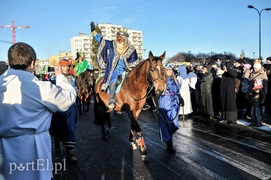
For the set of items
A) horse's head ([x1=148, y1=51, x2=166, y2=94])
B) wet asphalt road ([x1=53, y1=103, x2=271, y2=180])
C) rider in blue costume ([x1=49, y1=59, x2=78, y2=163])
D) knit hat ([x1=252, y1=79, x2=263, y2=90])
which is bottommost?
wet asphalt road ([x1=53, y1=103, x2=271, y2=180])

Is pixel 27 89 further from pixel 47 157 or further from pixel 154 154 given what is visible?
pixel 154 154

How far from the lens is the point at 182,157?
5.45m

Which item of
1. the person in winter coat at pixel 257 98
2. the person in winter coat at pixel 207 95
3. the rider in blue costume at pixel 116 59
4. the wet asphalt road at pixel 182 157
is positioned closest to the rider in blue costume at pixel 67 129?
the wet asphalt road at pixel 182 157

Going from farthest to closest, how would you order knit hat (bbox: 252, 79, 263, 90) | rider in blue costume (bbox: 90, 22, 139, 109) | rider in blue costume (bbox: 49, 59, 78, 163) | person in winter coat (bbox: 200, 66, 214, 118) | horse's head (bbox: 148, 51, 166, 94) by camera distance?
person in winter coat (bbox: 200, 66, 214, 118)
knit hat (bbox: 252, 79, 263, 90)
rider in blue costume (bbox: 90, 22, 139, 109)
rider in blue costume (bbox: 49, 59, 78, 163)
horse's head (bbox: 148, 51, 166, 94)

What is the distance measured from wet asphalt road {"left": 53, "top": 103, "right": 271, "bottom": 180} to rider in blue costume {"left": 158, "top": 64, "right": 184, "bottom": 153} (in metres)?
0.42

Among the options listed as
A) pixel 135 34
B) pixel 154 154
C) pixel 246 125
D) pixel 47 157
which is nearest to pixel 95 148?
pixel 154 154

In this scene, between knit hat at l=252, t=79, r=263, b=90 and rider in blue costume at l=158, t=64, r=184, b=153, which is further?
knit hat at l=252, t=79, r=263, b=90

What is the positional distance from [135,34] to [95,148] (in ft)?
520

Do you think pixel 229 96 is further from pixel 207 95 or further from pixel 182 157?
pixel 182 157

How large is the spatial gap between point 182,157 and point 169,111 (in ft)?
3.94

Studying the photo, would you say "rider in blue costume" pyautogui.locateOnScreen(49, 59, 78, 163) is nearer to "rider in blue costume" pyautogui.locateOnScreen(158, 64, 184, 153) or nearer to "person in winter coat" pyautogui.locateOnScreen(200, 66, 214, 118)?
"rider in blue costume" pyautogui.locateOnScreen(158, 64, 184, 153)

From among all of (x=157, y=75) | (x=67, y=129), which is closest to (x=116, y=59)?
(x=157, y=75)

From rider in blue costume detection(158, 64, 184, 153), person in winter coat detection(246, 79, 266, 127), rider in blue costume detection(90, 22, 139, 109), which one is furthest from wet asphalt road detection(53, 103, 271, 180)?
rider in blue costume detection(90, 22, 139, 109)

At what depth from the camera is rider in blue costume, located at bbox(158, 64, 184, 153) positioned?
232 inches
